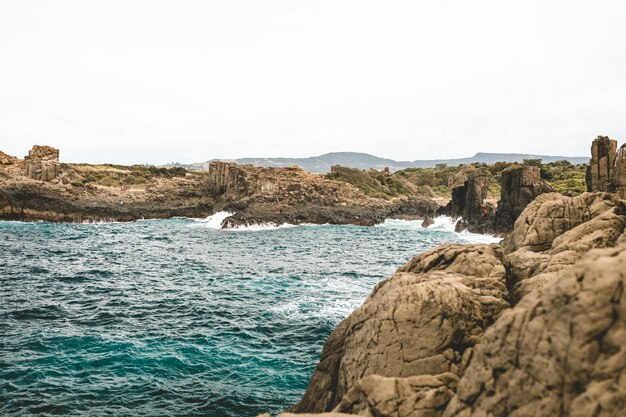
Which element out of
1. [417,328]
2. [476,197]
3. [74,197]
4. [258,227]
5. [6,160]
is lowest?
[258,227]

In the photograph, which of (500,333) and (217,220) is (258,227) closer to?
(217,220)

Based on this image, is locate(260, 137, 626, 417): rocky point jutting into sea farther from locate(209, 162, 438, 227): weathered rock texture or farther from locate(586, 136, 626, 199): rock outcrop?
locate(209, 162, 438, 227): weathered rock texture

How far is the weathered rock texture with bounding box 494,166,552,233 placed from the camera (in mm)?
59906

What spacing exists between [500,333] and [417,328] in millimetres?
3137

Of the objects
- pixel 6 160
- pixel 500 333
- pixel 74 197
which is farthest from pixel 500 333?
pixel 6 160

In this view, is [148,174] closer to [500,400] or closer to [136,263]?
[136,263]

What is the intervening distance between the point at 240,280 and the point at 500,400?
1183 inches

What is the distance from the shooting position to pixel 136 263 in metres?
42.0

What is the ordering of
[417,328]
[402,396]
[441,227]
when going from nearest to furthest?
[402,396], [417,328], [441,227]

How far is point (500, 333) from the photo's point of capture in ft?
23.8

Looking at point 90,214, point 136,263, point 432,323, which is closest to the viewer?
point 432,323

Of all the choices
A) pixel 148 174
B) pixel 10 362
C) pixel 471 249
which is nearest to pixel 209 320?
pixel 10 362

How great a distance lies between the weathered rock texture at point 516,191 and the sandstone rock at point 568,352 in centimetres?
5768

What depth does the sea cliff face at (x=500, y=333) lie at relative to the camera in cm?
604
